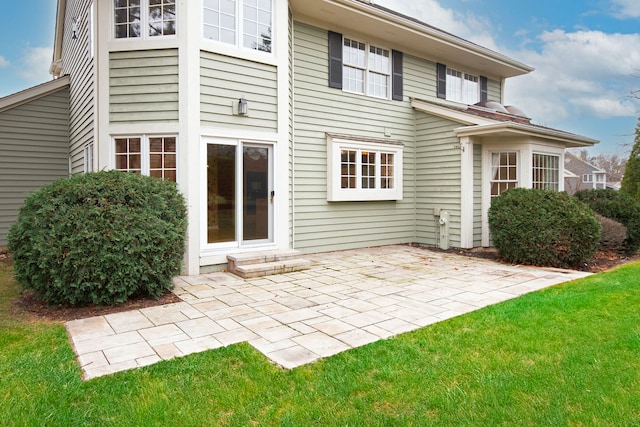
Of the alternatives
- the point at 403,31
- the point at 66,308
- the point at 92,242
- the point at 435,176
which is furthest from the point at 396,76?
the point at 66,308

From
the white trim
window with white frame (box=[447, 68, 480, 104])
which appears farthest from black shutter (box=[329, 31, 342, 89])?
window with white frame (box=[447, 68, 480, 104])

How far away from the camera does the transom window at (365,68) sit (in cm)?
889

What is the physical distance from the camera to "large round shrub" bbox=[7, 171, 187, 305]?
430 cm

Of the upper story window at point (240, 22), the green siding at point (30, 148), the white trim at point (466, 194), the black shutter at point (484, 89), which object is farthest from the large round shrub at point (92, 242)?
the black shutter at point (484, 89)

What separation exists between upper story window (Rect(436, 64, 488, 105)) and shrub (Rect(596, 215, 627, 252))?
15.8 ft

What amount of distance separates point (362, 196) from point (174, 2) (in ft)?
16.5

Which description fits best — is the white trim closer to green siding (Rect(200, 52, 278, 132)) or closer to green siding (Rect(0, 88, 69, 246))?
green siding (Rect(200, 52, 278, 132))

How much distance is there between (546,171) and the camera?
9414 mm

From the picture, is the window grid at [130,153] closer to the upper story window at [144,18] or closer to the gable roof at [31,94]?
the upper story window at [144,18]

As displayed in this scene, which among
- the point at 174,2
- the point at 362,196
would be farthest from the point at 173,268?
the point at 362,196

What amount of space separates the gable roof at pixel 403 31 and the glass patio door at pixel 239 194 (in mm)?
3113

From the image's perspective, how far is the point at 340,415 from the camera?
7.52 feet

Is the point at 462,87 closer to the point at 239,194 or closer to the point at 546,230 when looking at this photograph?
the point at 546,230

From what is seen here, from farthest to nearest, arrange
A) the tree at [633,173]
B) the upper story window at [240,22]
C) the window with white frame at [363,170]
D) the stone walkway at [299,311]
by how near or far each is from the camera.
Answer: the tree at [633,173], the window with white frame at [363,170], the upper story window at [240,22], the stone walkway at [299,311]
